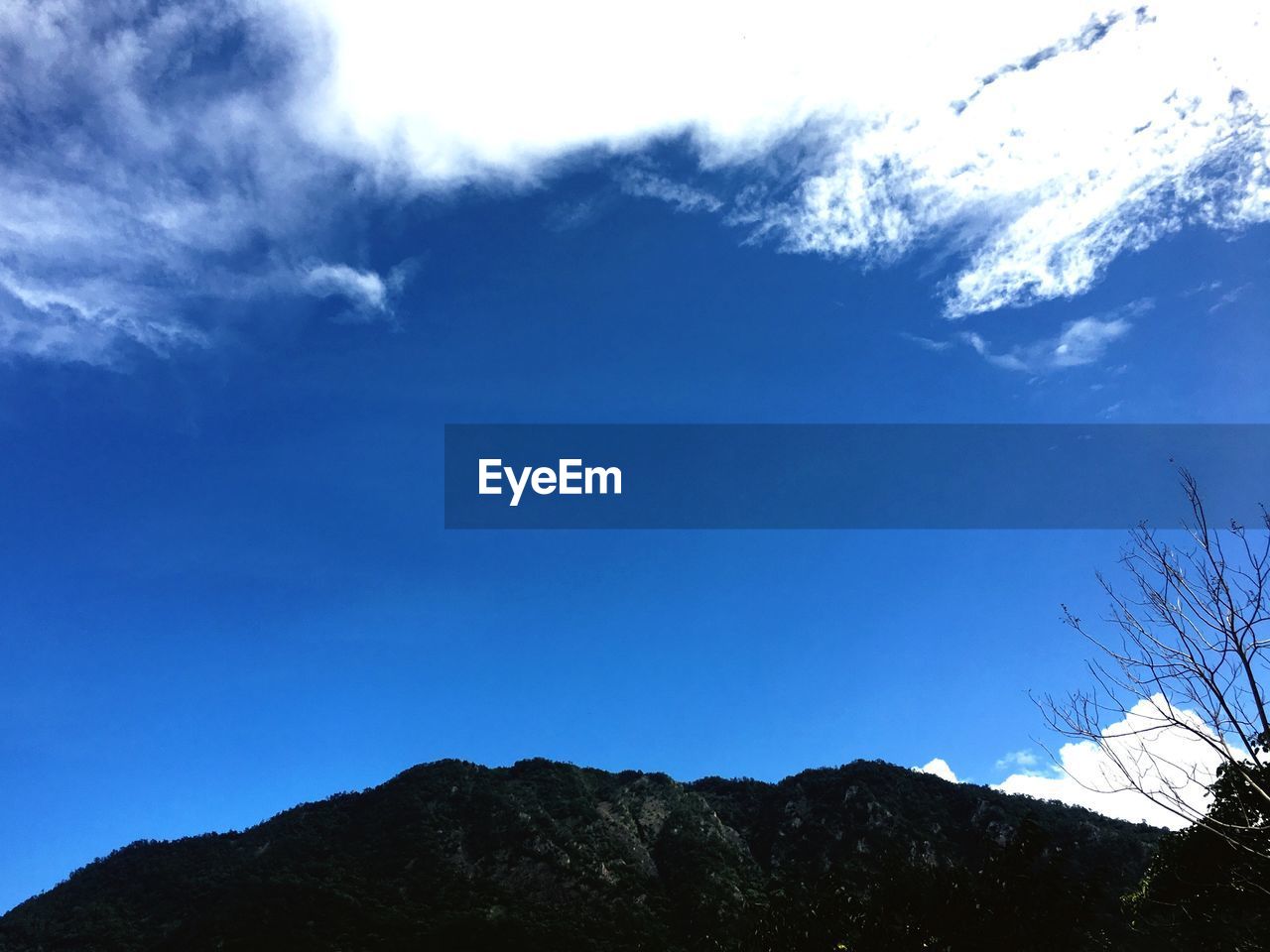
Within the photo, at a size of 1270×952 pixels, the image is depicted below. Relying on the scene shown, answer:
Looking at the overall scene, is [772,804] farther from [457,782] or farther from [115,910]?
[115,910]

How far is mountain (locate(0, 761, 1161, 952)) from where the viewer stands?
301 ft

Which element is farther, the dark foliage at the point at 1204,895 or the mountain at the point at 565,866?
the mountain at the point at 565,866

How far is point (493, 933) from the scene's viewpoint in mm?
93562

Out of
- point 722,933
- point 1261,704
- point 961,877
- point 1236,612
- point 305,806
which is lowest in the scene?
point 722,933

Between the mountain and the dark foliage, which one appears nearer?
the dark foliage

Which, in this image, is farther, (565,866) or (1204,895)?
(565,866)

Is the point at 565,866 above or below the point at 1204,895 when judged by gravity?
above

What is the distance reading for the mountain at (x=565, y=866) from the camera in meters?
91.8

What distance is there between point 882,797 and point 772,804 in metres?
20.1

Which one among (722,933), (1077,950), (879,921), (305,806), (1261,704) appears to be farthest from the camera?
(305,806)

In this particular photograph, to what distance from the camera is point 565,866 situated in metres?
113

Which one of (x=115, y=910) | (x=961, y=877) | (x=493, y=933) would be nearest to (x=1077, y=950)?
(x=961, y=877)

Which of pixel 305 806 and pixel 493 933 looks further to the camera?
pixel 305 806

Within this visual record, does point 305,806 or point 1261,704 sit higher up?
point 305,806
